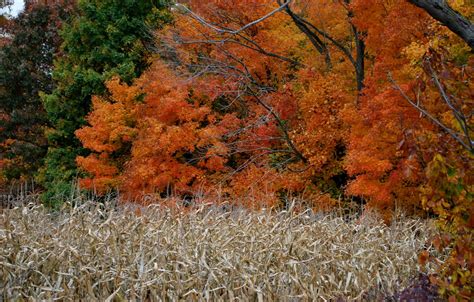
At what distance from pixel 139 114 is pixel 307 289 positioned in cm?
1423

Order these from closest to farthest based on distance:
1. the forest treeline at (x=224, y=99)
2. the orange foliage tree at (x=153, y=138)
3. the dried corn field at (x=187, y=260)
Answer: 1. the dried corn field at (x=187, y=260)
2. the forest treeline at (x=224, y=99)
3. the orange foliage tree at (x=153, y=138)

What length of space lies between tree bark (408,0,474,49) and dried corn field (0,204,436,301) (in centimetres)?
287

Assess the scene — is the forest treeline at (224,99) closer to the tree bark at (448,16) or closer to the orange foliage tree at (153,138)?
the orange foliage tree at (153,138)

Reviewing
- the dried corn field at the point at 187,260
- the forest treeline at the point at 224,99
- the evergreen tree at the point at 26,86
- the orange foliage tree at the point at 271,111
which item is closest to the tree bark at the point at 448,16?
the dried corn field at the point at 187,260

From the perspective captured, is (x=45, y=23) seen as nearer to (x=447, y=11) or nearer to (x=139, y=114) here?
(x=139, y=114)

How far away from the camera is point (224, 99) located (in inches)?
848

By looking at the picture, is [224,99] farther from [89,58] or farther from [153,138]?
[89,58]

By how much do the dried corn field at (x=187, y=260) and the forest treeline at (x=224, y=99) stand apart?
4.46 meters

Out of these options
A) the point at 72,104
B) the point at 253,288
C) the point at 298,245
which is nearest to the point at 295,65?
the point at 72,104

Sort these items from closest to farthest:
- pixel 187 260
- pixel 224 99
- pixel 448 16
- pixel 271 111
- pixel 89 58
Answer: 1. pixel 448 16
2. pixel 187 260
3. pixel 271 111
4. pixel 224 99
5. pixel 89 58

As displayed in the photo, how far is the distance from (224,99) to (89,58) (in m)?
5.35

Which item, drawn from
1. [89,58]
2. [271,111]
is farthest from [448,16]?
[89,58]

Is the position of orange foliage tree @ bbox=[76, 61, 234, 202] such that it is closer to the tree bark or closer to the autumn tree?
the autumn tree

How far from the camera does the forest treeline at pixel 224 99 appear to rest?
48.4 ft
